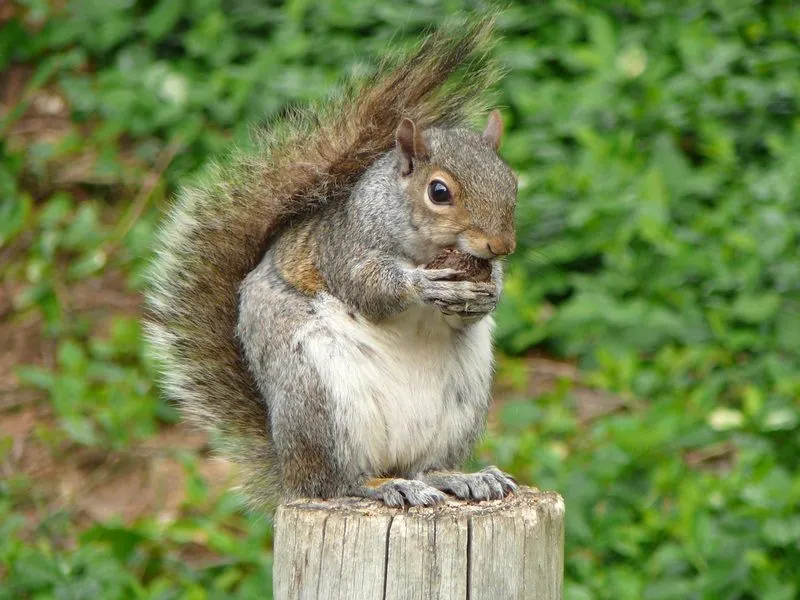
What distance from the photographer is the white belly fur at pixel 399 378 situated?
2.08 metres

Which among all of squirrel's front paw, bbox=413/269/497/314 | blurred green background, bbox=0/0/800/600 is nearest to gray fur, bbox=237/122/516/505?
squirrel's front paw, bbox=413/269/497/314

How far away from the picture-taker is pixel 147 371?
3721 millimetres

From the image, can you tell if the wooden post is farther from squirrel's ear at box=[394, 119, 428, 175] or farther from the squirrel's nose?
squirrel's ear at box=[394, 119, 428, 175]

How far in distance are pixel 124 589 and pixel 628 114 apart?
7.29ft

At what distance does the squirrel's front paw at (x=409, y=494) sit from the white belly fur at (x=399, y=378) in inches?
4.4

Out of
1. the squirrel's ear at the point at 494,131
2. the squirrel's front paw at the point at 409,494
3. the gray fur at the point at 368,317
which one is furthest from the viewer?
the squirrel's ear at the point at 494,131

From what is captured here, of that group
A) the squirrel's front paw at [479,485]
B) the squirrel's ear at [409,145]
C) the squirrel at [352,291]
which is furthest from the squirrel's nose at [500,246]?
the squirrel's front paw at [479,485]

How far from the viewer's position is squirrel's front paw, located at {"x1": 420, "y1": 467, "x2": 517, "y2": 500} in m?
2.00

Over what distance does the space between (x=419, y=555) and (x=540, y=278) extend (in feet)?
7.27

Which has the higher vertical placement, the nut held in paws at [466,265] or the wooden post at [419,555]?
the nut held in paws at [466,265]

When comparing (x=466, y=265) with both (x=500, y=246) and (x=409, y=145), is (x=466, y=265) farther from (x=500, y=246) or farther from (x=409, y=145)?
(x=409, y=145)

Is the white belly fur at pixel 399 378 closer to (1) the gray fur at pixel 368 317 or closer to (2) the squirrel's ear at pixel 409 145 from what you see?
(1) the gray fur at pixel 368 317

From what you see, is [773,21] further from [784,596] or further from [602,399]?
[784,596]

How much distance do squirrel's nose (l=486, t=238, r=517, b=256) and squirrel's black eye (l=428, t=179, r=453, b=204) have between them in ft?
0.38
